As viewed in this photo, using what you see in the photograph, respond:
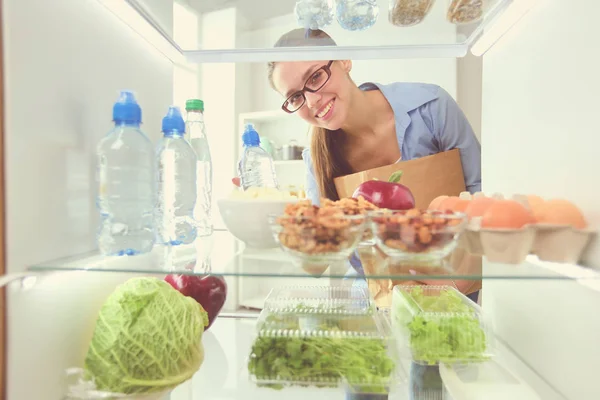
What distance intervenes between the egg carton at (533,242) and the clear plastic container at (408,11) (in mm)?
484

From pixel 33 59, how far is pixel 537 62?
0.76 metres

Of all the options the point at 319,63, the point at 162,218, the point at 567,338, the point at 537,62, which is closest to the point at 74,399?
the point at 162,218

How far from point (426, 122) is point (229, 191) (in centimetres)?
102

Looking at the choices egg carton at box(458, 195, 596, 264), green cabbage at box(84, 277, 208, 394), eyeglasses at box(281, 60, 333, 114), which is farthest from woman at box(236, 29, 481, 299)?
green cabbage at box(84, 277, 208, 394)

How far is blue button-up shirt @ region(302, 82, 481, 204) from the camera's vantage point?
55.0 inches

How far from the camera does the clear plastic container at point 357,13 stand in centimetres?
87

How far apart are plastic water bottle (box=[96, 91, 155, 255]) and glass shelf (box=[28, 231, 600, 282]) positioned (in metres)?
0.04

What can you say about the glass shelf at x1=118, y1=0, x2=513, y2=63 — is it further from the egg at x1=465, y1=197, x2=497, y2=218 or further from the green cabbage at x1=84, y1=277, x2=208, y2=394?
the green cabbage at x1=84, y1=277, x2=208, y2=394

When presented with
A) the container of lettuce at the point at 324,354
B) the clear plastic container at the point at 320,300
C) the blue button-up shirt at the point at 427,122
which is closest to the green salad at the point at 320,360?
the container of lettuce at the point at 324,354

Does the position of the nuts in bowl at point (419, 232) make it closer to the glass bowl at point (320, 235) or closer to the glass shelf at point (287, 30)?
the glass bowl at point (320, 235)

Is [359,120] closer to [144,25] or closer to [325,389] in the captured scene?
[144,25]

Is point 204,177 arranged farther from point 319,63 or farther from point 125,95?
point 319,63

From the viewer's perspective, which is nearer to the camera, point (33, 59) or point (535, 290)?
point (33, 59)

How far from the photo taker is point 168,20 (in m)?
0.89
